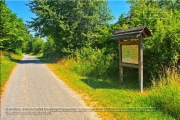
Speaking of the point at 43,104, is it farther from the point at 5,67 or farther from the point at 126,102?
the point at 5,67

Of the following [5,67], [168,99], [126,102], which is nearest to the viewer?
[168,99]

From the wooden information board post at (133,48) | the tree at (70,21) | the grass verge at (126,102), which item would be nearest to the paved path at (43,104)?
the grass verge at (126,102)

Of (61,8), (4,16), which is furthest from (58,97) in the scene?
(4,16)

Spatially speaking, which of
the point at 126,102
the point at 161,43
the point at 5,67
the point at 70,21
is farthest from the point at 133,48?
the point at 70,21

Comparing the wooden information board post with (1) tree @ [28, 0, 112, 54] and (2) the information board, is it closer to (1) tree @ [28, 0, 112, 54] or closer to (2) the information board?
(2) the information board

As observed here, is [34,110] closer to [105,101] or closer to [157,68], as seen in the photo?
[105,101]

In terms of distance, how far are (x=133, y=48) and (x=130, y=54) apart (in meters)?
0.33

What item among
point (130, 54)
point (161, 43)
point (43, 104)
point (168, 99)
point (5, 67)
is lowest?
point (43, 104)

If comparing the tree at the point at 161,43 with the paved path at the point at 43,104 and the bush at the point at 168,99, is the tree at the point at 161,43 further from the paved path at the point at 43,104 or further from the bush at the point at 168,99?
the paved path at the point at 43,104

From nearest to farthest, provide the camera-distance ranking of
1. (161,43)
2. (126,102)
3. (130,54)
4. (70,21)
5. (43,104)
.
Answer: (126,102)
(43,104)
(161,43)
(130,54)
(70,21)

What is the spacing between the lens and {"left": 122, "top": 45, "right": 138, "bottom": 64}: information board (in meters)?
8.02

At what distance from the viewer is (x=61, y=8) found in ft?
70.4

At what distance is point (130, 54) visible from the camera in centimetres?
838

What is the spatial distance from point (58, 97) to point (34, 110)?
4.75 ft
